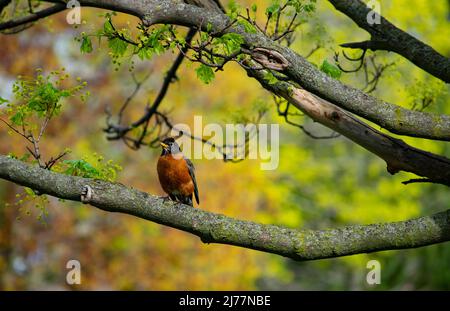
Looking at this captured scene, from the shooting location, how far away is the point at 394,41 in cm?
564

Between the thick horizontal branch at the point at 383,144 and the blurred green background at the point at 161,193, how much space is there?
26.2ft

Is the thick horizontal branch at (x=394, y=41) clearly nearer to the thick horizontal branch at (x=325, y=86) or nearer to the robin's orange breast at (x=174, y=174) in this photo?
the thick horizontal branch at (x=325, y=86)

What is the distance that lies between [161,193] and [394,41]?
1071 cm

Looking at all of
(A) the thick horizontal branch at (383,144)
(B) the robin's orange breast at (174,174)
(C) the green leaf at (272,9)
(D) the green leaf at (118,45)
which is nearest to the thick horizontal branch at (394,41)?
(A) the thick horizontal branch at (383,144)

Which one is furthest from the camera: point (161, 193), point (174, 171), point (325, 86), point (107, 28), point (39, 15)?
point (161, 193)

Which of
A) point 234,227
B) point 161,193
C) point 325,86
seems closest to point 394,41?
point 325,86

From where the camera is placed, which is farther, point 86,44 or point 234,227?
point 86,44

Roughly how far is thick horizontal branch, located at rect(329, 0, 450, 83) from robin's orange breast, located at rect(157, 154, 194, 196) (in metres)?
2.09

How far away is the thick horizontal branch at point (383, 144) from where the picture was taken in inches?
188

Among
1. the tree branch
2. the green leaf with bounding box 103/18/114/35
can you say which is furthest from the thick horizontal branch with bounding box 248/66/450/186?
the tree branch

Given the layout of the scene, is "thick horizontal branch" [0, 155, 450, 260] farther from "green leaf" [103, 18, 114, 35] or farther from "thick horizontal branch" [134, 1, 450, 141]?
"green leaf" [103, 18, 114, 35]

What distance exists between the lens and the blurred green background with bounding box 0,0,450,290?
47.3 ft

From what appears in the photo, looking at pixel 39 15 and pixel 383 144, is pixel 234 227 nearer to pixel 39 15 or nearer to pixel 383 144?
pixel 383 144

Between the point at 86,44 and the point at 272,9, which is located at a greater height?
the point at 272,9
